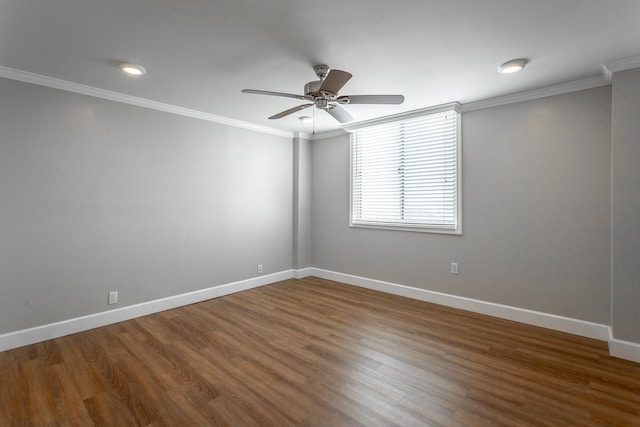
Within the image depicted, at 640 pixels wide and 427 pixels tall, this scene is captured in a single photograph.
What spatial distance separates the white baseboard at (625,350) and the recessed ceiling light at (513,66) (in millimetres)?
2454

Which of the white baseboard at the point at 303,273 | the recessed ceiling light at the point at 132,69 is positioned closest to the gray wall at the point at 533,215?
the white baseboard at the point at 303,273

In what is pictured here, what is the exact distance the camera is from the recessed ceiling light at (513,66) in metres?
2.50

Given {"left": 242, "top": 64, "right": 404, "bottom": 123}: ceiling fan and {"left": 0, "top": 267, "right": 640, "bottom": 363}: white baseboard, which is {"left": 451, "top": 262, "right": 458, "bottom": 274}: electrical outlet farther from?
{"left": 242, "top": 64, "right": 404, "bottom": 123}: ceiling fan

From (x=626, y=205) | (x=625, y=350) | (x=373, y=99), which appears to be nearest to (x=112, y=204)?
(x=373, y=99)

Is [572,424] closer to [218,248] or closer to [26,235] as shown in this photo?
→ [218,248]

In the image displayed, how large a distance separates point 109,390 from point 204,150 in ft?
9.31

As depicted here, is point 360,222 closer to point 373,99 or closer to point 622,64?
point 373,99

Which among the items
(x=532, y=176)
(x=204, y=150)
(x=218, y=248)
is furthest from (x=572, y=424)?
(x=204, y=150)

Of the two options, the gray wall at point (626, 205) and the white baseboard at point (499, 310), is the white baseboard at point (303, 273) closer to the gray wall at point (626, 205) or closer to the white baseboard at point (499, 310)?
the white baseboard at point (499, 310)

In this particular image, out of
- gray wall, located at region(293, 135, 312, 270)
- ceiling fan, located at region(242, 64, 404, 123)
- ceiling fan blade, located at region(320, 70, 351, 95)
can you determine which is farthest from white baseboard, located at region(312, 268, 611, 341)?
ceiling fan blade, located at region(320, 70, 351, 95)

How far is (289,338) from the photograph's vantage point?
2893 mm

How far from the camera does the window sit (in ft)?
12.3

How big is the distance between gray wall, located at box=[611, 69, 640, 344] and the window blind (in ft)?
4.64

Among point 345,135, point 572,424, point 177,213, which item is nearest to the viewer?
point 572,424
